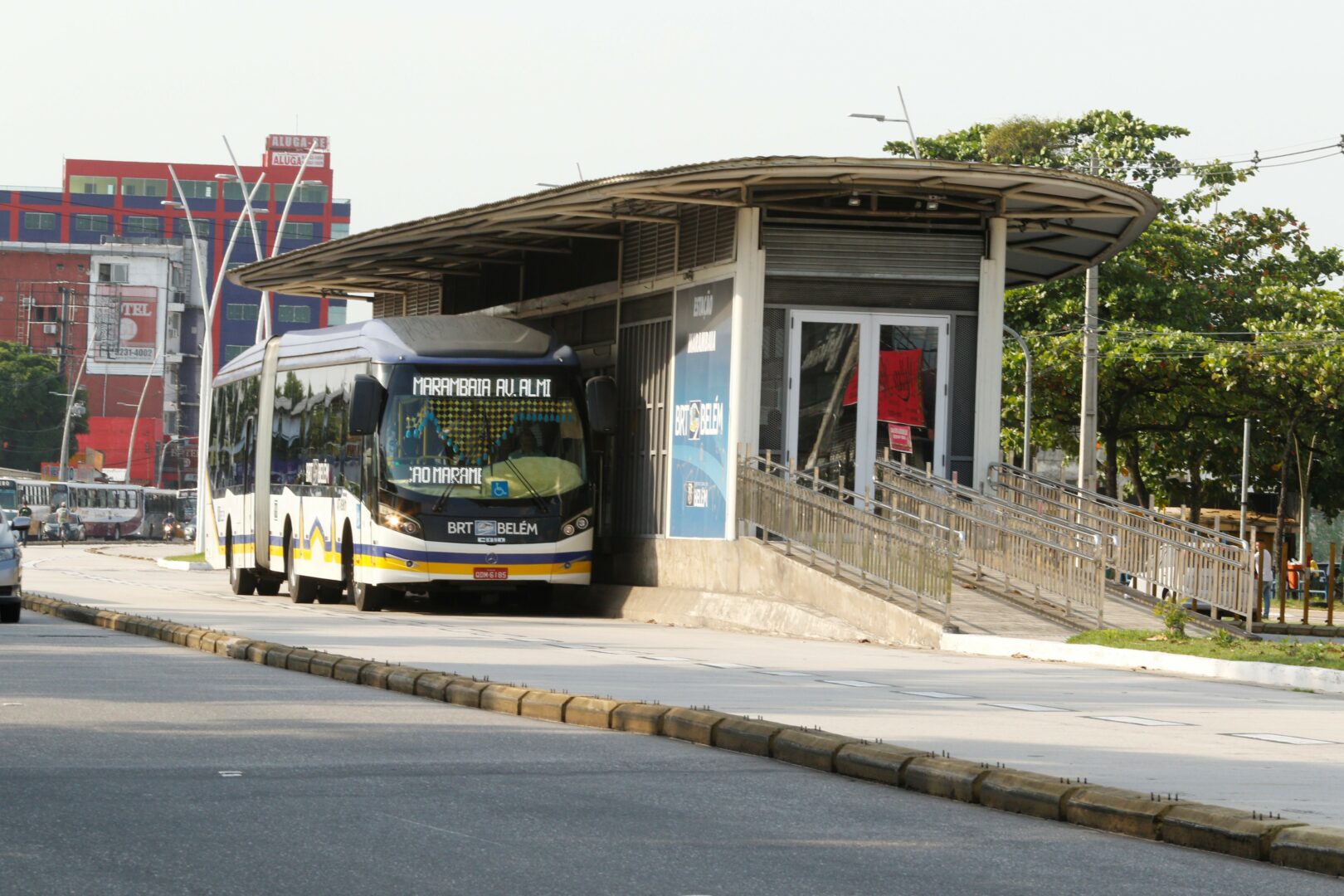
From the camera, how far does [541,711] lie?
1262 cm

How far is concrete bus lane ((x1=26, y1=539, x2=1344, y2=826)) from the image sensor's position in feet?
32.7

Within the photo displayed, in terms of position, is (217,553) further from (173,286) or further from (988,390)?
(173,286)

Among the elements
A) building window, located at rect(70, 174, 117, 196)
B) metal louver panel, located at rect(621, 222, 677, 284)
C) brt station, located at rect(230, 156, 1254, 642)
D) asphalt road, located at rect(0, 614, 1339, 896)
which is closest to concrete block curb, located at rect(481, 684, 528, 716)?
asphalt road, located at rect(0, 614, 1339, 896)

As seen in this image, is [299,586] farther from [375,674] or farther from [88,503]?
[88,503]

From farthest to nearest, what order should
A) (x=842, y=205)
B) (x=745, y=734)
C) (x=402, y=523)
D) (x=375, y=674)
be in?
(x=402, y=523) → (x=842, y=205) → (x=375, y=674) → (x=745, y=734)

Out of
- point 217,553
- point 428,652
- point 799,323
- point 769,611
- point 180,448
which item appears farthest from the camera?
point 180,448

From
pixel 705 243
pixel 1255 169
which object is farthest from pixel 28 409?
pixel 705 243

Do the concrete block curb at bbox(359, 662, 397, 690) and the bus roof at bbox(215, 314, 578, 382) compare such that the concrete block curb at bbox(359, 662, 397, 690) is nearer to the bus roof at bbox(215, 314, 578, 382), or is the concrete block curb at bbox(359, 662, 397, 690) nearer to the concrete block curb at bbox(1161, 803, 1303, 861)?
the concrete block curb at bbox(1161, 803, 1303, 861)

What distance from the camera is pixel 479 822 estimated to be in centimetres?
828

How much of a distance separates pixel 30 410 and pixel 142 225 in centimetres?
2755

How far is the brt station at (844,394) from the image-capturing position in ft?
72.9

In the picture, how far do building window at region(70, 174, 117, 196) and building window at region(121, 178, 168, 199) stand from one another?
85 centimetres

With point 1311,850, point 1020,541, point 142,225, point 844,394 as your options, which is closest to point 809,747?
point 1311,850

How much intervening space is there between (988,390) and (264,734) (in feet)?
52.5
